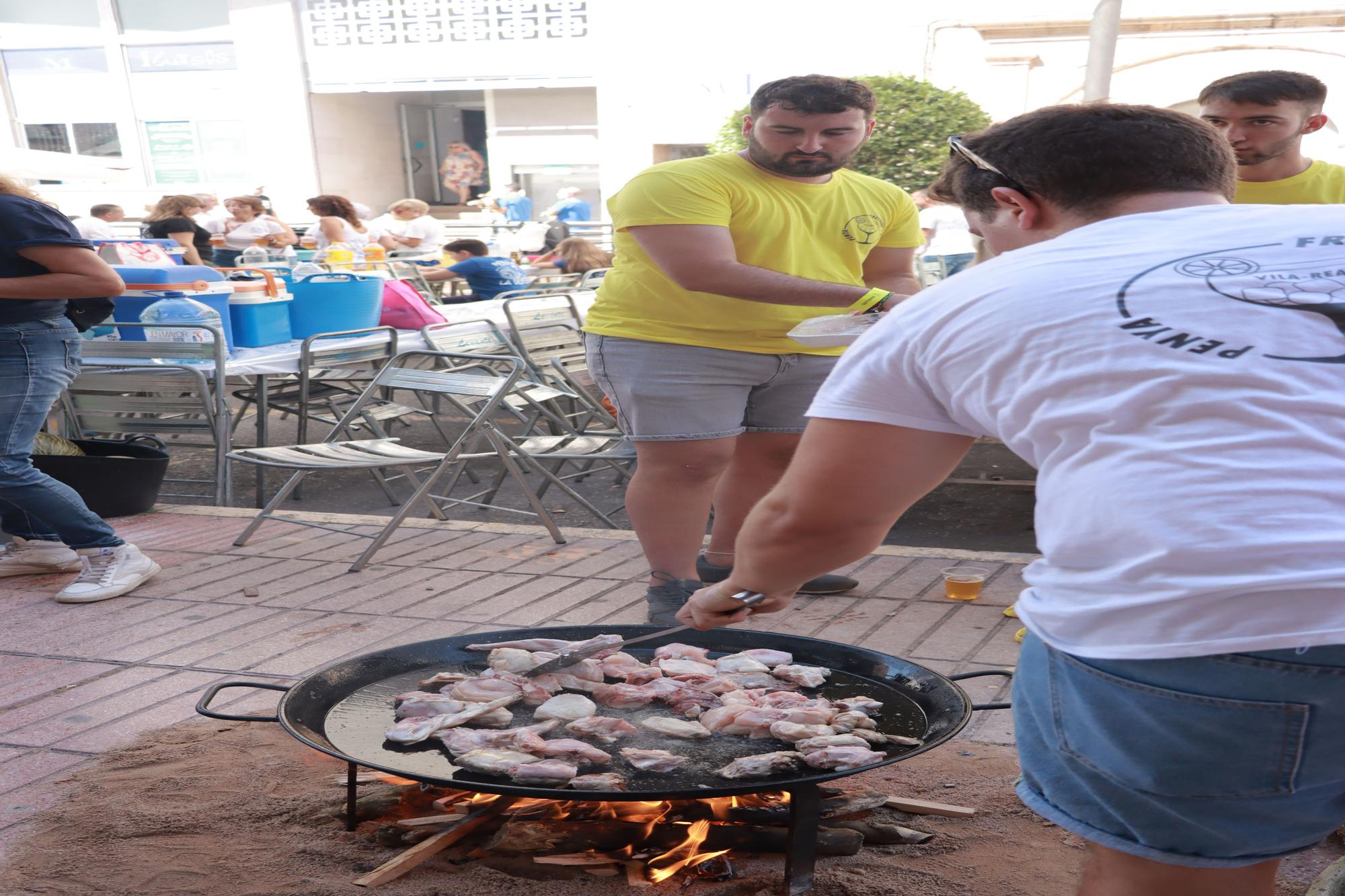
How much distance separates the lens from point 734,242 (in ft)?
11.5

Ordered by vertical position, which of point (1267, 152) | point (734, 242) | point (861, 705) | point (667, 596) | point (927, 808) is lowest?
point (667, 596)

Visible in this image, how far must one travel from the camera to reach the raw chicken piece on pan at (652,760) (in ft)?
6.70

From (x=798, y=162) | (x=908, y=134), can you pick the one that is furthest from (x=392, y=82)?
(x=798, y=162)

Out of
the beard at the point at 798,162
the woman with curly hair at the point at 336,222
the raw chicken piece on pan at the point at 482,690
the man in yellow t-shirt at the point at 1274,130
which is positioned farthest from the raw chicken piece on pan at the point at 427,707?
the woman with curly hair at the point at 336,222

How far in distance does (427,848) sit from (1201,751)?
142cm

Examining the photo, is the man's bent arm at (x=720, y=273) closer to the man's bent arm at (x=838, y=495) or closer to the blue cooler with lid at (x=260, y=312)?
the man's bent arm at (x=838, y=495)

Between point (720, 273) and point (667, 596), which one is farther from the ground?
point (720, 273)

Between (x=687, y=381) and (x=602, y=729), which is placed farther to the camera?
→ (x=687, y=381)

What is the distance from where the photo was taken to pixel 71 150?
23.8m

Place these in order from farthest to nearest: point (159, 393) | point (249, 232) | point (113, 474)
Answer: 1. point (249, 232)
2. point (159, 393)
3. point (113, 474)

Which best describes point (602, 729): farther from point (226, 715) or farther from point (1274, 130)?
point (1274, 130)

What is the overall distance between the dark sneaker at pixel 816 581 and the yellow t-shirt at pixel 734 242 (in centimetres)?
81

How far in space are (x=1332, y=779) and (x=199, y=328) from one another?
5.48 m

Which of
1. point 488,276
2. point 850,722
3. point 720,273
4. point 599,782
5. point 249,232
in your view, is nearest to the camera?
point 599,782
